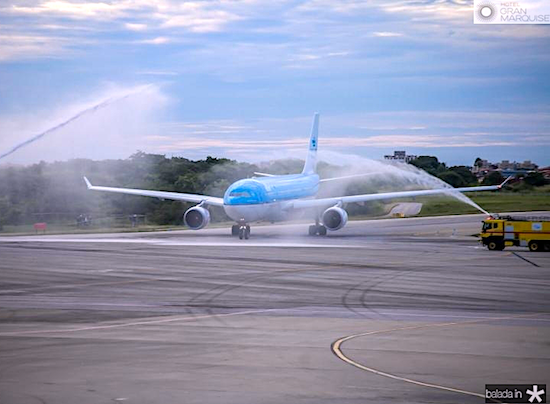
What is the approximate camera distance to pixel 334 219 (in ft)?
239

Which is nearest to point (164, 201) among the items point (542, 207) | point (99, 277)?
point (542, 207)

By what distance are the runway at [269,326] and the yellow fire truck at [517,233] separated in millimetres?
3583

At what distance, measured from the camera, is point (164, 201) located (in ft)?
320

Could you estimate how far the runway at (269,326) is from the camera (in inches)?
719

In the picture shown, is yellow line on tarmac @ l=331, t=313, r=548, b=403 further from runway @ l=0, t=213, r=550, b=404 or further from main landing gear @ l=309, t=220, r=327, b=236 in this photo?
main landing gear @ l=309, t=220, r=327, b=236

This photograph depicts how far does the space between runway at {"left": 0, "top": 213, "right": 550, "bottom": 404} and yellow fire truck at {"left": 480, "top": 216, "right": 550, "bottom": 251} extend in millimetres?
3583

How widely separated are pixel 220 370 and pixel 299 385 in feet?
7.34

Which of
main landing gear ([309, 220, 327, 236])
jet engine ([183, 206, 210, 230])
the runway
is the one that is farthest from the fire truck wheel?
jet engine ([183, 206, 210, 230])

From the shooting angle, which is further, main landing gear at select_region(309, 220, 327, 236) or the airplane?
main landing gear at select_region(309, 220, 327, 236)

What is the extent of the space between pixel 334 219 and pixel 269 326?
152 feet

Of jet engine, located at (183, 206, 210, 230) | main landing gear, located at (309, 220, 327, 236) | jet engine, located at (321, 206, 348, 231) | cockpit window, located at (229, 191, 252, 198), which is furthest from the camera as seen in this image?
main landing gear, located at (309, 220, 327, 236)

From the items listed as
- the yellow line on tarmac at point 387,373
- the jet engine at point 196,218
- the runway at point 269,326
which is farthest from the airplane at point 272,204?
the yellow line on tarmac at point 387,373

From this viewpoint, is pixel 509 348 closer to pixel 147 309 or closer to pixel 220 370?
pixel 220 370

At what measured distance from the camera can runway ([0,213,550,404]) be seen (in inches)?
719
